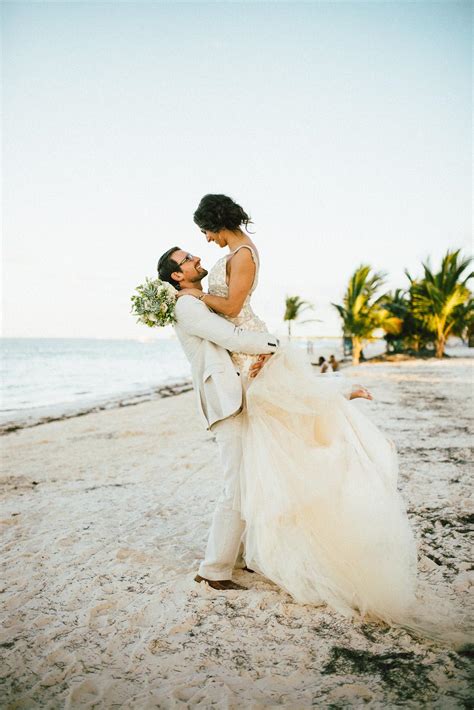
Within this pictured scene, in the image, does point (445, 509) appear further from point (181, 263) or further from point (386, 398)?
point (386, 398)

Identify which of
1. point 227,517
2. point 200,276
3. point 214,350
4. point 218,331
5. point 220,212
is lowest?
point 227,517

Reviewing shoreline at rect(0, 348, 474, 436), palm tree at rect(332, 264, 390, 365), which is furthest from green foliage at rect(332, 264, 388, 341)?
shoreline at rect(0, 348, 474, 436)

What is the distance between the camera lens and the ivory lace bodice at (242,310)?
299 centimetres

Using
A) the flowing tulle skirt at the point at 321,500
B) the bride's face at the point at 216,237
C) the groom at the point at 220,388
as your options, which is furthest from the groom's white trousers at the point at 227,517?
the bride's face at the point at 216,237

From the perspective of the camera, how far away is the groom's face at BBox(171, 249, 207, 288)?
3.12 metres

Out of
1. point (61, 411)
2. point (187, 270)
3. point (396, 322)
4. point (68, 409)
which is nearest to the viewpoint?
point (187, 270)

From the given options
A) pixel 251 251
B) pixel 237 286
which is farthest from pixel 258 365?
pixel 251 251

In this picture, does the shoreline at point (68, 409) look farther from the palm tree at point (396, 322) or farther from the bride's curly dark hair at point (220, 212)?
the palm tree at point (396, 322)

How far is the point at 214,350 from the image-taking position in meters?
2.95

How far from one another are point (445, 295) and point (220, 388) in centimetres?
2524

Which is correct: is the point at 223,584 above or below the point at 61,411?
above

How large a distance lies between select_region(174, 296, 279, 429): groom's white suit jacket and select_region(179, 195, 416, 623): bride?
100 millimetres

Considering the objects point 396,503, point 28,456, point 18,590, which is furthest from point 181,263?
point 28,456

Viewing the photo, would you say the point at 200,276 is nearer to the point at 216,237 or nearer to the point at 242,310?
the point at 216,237
